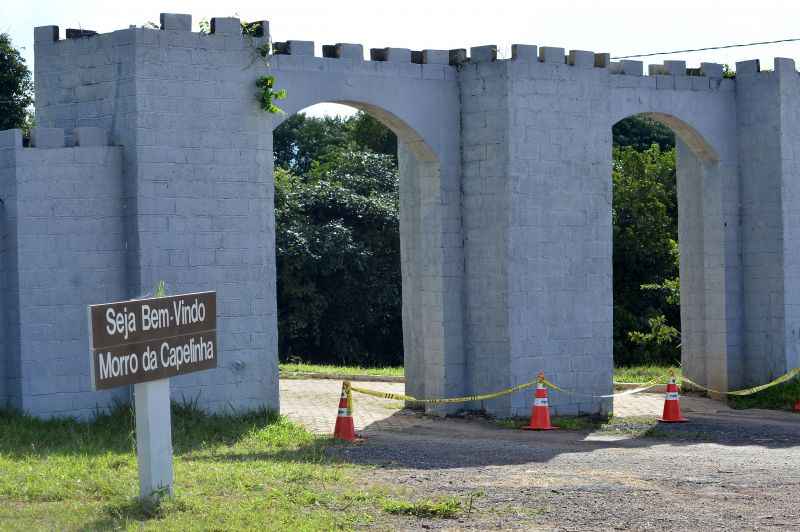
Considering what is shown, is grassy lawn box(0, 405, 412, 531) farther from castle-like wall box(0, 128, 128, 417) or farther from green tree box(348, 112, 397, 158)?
green tree box(348, 112, 397, 158)

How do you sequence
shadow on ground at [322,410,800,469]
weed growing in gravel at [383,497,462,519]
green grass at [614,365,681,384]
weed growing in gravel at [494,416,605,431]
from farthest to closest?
1. green grass at [614,365,681,384]
2. weed growing in gravel at [494,416,605,431]
3. shadow on ground at [322,410,800,469]
4. weed growing in gravel at [383,497,462,519]

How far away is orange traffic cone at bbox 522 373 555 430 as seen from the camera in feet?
52.5

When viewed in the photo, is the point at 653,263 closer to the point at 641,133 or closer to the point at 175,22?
the point at 641,133

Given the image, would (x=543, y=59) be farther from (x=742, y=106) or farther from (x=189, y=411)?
(x=189, y=411)

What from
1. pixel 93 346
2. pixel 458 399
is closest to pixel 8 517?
pixel 93 346

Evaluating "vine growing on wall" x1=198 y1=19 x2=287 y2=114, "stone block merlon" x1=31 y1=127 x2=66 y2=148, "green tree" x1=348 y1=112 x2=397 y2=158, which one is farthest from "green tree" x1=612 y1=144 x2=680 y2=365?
"stone block merlon" x1=31 y1=127 x2=66 y2=148

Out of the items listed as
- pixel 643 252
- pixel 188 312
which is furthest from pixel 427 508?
pixel 643 252

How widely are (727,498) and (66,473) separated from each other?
220 inches

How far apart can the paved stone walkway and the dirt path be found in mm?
62

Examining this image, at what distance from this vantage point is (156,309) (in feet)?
31.4

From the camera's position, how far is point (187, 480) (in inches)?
416

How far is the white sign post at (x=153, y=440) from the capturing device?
31.2 feet

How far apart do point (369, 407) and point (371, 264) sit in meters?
14.0

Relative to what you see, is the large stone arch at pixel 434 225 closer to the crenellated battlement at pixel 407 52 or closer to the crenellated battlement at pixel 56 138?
the crenellated battlement at pixel 407 52
